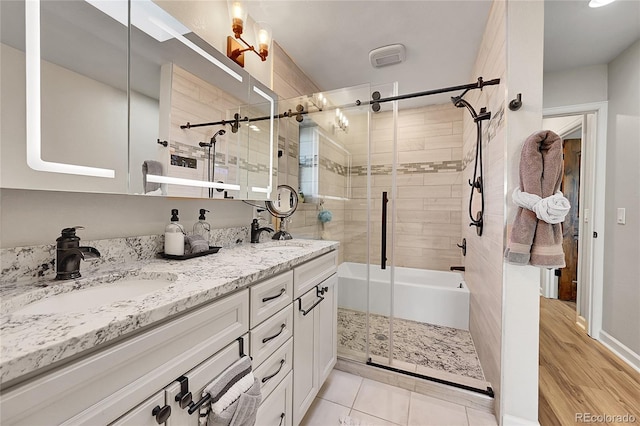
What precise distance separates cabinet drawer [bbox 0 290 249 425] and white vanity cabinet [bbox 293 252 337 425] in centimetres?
51

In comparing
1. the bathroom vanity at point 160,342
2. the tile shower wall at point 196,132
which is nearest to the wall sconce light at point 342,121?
the tile shower wall at point 196,132

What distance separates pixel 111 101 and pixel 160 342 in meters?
0.94

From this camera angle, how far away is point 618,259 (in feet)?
6.86

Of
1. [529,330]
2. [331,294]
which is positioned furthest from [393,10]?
[529,330]

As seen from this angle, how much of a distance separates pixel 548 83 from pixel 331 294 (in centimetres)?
291

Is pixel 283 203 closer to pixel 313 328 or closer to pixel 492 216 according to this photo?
pixel 313 328

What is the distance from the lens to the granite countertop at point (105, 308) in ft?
1.38

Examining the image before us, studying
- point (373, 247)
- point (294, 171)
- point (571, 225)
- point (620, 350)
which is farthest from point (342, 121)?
Result: point (571, 225)

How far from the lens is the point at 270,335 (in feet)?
3.37

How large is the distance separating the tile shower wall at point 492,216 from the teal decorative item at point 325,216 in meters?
1.25

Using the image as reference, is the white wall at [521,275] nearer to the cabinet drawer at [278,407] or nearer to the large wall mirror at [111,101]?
the cabinet drawer at [278,407]

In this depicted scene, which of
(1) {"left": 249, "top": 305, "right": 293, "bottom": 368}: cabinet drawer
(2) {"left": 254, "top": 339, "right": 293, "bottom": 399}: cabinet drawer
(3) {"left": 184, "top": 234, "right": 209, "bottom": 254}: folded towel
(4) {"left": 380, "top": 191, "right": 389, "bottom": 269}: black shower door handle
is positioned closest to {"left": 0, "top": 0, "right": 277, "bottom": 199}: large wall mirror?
(3) {"left": 184, "top": 234, "right": 209, "bottom": 254}: folded towel

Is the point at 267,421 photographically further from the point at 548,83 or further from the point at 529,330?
the point at 548,83

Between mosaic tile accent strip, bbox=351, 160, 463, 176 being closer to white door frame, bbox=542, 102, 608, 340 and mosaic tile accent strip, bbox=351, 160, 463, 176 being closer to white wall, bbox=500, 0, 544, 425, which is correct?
white door frame, bbox=542, 102, 608, 340
